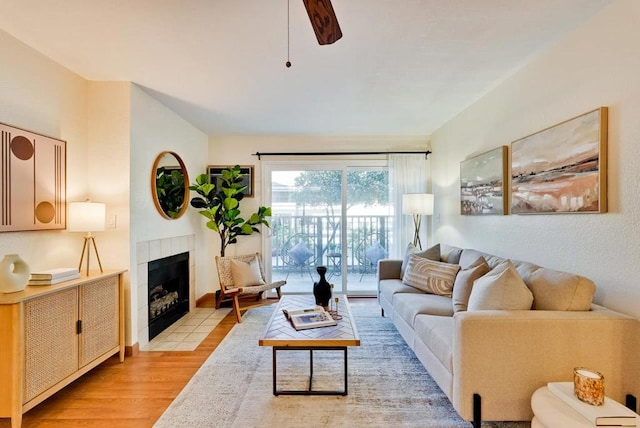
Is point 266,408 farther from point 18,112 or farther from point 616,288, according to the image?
point 18,112

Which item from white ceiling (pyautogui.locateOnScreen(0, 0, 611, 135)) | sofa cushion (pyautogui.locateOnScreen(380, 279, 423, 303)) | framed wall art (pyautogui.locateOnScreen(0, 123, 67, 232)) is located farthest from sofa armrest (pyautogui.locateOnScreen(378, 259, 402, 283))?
framed wall art (pyautogui.locateOnScreen(0, 123, 67, 232))

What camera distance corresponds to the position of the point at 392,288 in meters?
3.25

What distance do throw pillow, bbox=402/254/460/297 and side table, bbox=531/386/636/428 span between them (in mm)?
1375

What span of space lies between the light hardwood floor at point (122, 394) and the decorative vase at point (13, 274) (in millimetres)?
850

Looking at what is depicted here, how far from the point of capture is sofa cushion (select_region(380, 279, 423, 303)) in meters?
3.13

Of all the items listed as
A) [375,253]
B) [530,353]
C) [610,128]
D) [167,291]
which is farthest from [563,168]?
[167,291]

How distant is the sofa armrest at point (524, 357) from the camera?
1598 mm

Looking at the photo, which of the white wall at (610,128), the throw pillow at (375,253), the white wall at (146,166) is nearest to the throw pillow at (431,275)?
the white wall at (610,128)

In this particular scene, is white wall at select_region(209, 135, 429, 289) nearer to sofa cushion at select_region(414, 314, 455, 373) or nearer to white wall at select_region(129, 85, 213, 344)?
white wall at select_region(129, 85, 213, 344)

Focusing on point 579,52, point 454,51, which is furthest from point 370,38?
point 579,52

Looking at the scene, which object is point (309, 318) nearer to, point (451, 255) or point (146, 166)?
point (451, 255)

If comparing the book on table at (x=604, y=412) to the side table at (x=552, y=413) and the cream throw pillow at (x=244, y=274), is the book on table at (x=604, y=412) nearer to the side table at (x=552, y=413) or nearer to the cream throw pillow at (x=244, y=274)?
the side table at (x=552, y=413)

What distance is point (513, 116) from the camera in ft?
8.67

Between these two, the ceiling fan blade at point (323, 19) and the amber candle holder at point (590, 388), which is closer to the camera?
the ceiling fan blade at point (323, 19)
